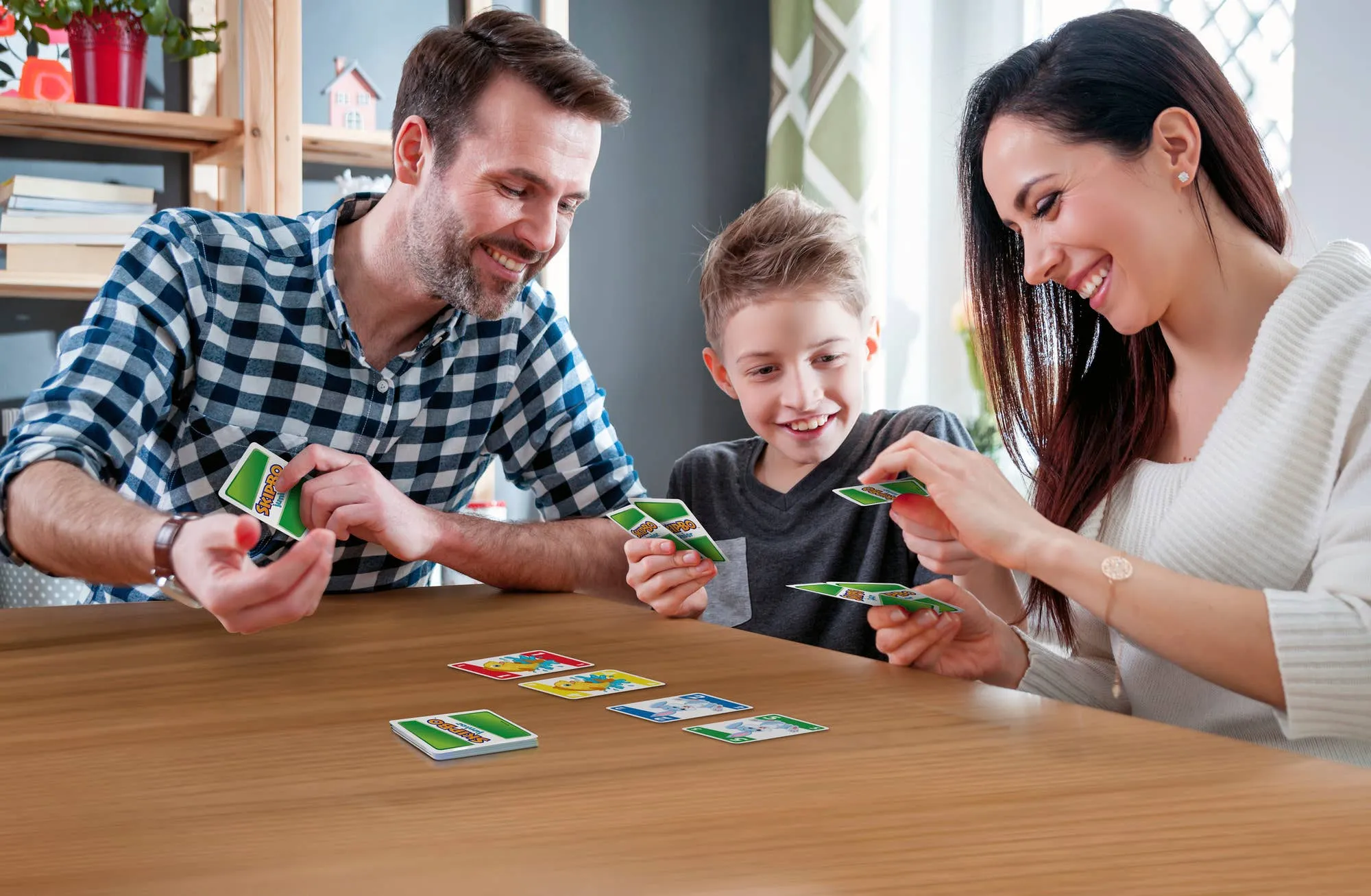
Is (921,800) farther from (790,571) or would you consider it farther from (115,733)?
(790,571)

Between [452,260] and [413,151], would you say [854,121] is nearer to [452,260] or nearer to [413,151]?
[413,151]

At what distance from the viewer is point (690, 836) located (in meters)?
0.70

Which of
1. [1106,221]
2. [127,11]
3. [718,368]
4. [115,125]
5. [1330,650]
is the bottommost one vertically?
[1330,650]

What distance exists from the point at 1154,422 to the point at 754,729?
0.84 meters

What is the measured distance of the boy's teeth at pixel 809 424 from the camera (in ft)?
6.35

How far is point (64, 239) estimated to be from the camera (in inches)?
115

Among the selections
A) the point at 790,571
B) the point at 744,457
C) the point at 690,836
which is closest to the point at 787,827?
the point at 690,836

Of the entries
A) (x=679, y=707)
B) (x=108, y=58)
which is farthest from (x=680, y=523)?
(x=108, y=58)

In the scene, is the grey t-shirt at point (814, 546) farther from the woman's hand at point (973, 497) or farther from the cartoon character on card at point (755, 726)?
the cartoon character on card at point (755, 726)

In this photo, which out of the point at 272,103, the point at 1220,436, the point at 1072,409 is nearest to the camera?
the point at 1220,436

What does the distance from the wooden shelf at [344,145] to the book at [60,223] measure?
49 cm

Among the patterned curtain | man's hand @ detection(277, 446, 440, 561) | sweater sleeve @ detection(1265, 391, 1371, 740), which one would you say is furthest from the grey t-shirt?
the patterned curtain

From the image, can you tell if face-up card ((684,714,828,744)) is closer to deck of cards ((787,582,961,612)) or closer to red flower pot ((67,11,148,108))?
deck of cards ((787,582,961,612))

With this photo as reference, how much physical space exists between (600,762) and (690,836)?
6.5 inches
